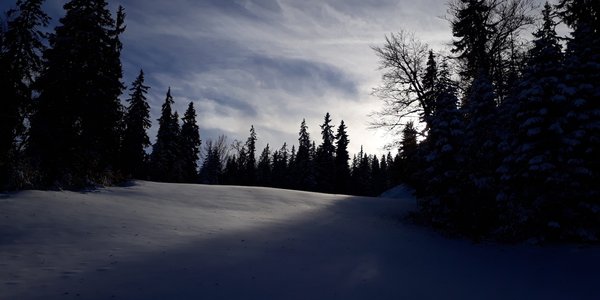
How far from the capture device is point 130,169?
38.5 meters

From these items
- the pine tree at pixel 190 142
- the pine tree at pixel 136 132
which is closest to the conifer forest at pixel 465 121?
the pine tree at pixel 136 132

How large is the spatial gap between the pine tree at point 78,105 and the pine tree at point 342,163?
134 ft

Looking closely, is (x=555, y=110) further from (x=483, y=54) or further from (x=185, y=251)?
(x=185, y=251)

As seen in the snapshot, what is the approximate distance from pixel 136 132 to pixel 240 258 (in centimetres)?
3457

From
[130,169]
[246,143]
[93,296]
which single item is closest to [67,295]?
[93,296]

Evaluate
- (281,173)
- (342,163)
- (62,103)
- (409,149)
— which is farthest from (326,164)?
(62,103)

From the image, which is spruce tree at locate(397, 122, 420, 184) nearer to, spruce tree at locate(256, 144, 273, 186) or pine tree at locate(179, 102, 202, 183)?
pine tree at locate(179, 102, 202, 183)

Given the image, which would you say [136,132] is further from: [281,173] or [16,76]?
[281,173]

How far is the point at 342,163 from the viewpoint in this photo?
197 ft

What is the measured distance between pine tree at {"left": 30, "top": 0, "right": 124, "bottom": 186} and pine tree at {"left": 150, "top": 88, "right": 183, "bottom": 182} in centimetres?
2558

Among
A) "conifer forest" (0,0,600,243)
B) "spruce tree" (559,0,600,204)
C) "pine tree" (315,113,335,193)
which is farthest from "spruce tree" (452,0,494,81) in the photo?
"pine tree" (315,113,335,193)

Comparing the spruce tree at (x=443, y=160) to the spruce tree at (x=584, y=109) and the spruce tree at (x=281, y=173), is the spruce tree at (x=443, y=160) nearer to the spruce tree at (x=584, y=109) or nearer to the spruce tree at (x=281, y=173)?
the spruce tree at (x=584, y=109)

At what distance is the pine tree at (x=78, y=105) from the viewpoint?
59.8 ft

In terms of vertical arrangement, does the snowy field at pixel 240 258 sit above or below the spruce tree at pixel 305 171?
below
